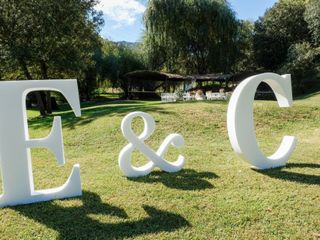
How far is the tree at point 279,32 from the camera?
106 feet

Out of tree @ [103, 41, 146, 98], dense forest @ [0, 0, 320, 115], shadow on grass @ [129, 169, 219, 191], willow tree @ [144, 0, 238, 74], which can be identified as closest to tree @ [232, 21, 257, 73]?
dense forest @ [0, 0, 320, 115]

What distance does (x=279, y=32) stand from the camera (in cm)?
3278

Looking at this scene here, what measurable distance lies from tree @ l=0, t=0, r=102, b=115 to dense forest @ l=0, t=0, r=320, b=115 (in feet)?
0.16

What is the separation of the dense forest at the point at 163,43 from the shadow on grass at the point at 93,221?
15.0m

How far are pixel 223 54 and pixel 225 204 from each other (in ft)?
93.2

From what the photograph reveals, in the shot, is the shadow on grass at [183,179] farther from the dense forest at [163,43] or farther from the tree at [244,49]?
the tree at [244,49]

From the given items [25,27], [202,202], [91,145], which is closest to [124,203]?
[202,202]

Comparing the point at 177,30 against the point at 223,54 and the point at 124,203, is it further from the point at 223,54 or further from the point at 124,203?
the point at 124,203

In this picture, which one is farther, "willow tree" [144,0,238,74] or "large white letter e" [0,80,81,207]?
"willow tree" [144,0,238,74]

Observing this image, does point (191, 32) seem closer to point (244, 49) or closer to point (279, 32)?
point (244, 49)

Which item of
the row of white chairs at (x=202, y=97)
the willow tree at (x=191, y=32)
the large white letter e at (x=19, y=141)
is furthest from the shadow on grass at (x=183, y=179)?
the willow tree at (x=191, y=32)

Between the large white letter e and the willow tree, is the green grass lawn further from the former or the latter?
the willow tree

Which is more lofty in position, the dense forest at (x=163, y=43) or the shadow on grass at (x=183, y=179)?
the dense forest at (x=163, y=43)

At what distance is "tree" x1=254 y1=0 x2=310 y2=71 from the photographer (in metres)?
32.4
